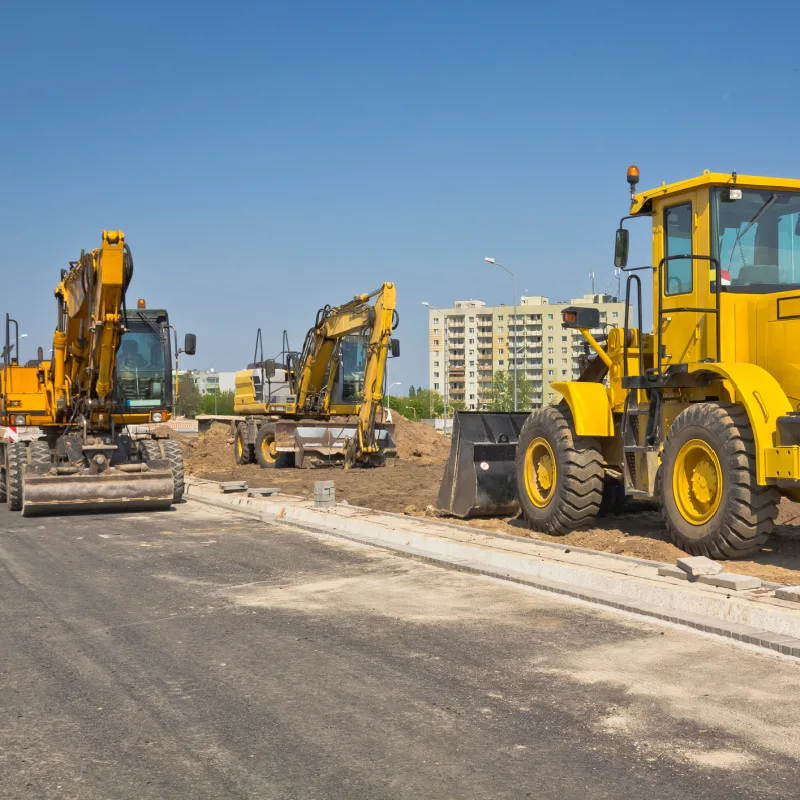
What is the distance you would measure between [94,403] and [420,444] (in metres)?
15.7

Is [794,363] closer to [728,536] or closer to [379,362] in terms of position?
[728,536]

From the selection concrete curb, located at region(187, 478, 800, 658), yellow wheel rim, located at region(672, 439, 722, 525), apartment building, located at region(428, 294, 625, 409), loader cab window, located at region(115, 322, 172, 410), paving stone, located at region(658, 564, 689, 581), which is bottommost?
concrete curb, located at region(187, 478, 800, 658)

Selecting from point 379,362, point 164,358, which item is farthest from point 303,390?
point 164,358

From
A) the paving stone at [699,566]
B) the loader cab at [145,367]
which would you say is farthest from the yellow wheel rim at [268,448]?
the paving stone at [699,566]

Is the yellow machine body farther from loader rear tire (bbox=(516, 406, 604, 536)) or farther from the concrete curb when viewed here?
loader rear tire (bbox=(516, 406, 604, 536))

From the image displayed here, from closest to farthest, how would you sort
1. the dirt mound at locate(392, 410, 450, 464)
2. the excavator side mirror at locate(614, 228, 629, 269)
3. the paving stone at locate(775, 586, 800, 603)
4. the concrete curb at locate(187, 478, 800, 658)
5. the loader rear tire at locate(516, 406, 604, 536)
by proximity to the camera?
the concrete curb at locate(187, 478, 800, 658) → the paving stone at locate(775, 586, 800, 603) → the excavator side mirror at locate(614, 228, 629, 269) → the loader rear tire at locate(516, 406, 604, 536) → the dirt mound at locate(392, 410, 450, 464)

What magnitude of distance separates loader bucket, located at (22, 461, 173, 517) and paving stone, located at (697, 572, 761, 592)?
9572 millimetres

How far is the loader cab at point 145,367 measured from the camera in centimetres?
1764

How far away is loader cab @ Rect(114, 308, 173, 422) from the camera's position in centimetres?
1764

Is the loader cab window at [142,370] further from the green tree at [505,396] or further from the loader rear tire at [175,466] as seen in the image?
the green tree at [505,396]

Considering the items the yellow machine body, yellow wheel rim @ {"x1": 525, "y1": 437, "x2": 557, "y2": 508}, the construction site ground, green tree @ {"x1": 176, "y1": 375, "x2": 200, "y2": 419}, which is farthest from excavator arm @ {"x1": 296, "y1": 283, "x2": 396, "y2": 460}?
green tree @ {"x1": 176, "y1": 375, "x2": 200, "y2": 419}

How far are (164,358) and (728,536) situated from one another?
38.5 ft

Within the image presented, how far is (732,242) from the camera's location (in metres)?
9.98

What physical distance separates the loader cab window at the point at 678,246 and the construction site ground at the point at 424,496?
8.47ft
